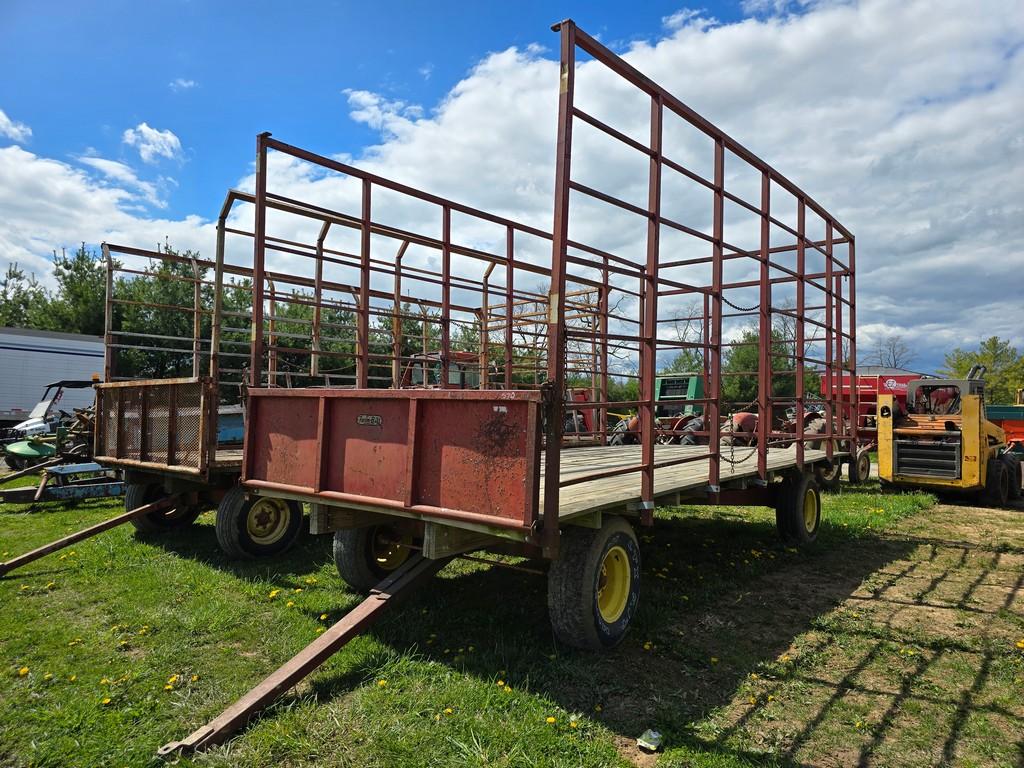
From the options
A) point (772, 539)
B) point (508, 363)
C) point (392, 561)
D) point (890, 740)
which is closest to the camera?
point (890, 740)

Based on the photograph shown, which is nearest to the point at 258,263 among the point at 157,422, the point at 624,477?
the point at 157,422

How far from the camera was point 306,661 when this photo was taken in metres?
3.45

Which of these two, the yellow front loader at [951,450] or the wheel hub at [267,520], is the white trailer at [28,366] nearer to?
the wheel hub at [267,520]

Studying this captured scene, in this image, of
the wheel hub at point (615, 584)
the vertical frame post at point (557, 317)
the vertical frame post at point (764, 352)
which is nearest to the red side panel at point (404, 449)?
the vertical frame post at point (557, 317)

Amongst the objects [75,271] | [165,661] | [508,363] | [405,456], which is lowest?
[165,661]

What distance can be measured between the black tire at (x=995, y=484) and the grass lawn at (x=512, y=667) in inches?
209

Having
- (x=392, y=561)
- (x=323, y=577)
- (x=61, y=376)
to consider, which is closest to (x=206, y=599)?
(x=323, y=577)

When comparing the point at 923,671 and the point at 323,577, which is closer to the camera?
the point at 923,671

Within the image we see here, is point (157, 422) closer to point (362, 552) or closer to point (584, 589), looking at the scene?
point (362, 552)

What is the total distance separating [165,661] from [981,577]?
6.77 metres

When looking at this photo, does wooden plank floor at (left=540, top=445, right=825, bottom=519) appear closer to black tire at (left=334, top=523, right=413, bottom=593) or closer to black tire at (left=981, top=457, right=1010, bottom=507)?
black tire at (left=334, top=523, right=413, bottom=593)

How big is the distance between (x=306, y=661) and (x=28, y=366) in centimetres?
2384

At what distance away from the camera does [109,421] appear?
23.0ft

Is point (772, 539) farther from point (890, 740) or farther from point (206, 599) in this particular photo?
point (206, 599)
